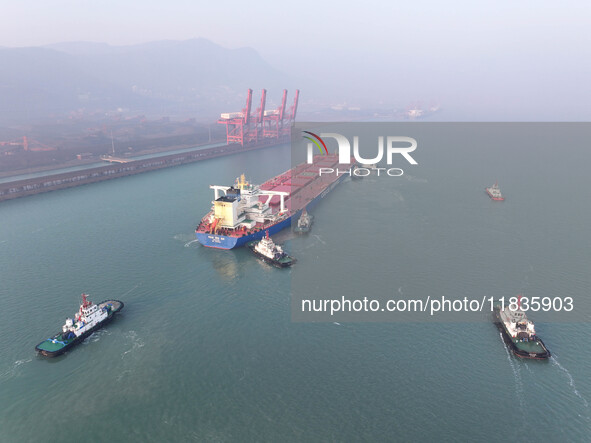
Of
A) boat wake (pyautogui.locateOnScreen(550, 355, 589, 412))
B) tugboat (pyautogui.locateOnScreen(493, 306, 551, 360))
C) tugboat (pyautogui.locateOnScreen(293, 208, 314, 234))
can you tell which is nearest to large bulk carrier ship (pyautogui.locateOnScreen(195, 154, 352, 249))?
tugboat (pyautogui.locateOnScreen(293, 208, 314, 234))

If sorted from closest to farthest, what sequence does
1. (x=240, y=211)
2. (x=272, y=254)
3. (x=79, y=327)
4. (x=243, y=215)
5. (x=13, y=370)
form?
(x=13, y=370), (x=79, y=327), (x=272, y=254), (x=240, y=211), (x=243, y=215)

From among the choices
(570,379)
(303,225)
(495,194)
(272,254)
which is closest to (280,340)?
(272,254)

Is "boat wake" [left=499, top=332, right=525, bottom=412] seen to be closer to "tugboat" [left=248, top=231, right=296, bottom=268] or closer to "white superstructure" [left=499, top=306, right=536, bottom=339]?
"white superstructure" [left=499, top=306, right=536, bottom=339]

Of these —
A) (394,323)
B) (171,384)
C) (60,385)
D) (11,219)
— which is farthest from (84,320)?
(11,219)

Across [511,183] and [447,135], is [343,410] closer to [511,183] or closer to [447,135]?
[511,183]

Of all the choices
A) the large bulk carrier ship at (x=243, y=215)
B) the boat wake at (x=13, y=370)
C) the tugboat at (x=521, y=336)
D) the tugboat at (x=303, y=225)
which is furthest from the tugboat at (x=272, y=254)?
the boat wake at (x=13, y=370)

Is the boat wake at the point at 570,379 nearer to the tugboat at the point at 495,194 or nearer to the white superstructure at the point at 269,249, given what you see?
the white superstructure at the point at 269,249

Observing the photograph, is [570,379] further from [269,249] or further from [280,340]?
[269,249]
